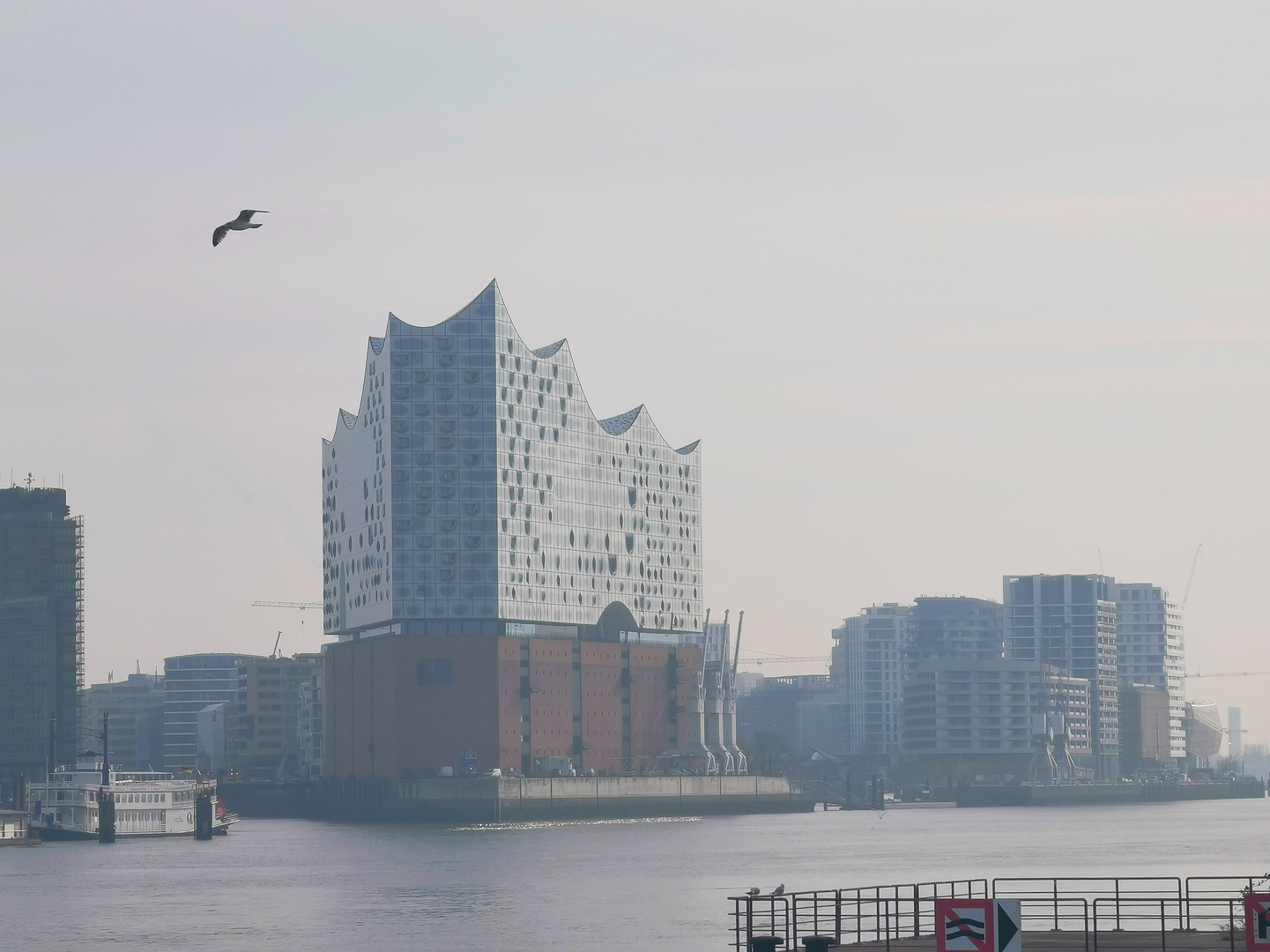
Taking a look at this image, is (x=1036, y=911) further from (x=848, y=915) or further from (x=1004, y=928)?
(x=1004, y=928)

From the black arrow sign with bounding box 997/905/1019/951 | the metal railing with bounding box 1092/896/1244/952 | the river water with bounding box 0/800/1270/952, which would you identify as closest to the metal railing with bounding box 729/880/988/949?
the river water with bounding box 0/800/1270/952

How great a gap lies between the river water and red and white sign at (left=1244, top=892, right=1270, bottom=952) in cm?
4742

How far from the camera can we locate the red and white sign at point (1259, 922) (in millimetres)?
50250

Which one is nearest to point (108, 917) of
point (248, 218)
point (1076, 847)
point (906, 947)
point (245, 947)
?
point (245, 947)

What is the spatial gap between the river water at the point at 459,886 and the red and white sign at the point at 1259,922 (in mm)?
47417

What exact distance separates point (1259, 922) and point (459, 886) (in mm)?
95852

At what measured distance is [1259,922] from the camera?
5059cm

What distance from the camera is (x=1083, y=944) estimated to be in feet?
225

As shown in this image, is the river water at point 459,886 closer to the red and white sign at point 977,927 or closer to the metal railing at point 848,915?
the metal railing at point 848,915

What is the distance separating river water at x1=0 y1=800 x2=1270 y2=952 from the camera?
10581 cm

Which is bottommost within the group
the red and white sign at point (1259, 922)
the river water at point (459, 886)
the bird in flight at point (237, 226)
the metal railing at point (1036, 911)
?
the river water at point (459, 886)

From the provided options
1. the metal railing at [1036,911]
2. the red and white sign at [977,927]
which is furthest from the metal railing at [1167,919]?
the red and white sign at [977,927]

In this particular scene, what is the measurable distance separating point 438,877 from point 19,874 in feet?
109

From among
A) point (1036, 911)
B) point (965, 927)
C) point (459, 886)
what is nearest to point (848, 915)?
point (965, 927)
